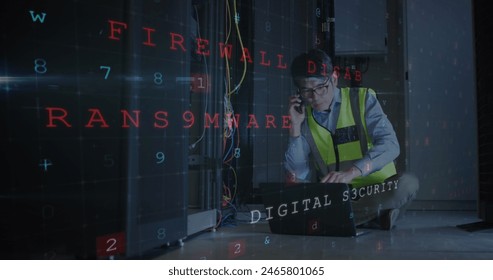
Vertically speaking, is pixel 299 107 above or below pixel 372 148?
above

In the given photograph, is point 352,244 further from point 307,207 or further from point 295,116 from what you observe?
point 295,116

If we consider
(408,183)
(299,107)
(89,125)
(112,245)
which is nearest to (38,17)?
(89,125)

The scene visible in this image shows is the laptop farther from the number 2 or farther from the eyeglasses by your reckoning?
the number 2

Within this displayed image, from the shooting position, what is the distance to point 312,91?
149cm

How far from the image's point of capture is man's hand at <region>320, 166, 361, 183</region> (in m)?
1.52

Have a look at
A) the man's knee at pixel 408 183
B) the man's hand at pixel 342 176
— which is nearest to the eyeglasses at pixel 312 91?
the man's hand at pixel 342 176

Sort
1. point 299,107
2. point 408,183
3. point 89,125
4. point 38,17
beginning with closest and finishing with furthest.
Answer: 1. point 38,17
2. point 89,125
3. point 299,107
4. point 408,183

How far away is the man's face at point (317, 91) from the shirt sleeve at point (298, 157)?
0.33ft

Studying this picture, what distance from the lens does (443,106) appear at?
69.8 inches

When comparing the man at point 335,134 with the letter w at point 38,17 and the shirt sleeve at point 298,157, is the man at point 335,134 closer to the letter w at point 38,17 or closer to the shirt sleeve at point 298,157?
the shirt sleeve at point 298,157

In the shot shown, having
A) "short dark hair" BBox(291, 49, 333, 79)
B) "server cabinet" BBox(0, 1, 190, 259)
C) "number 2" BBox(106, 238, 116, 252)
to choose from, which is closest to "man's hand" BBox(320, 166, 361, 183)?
"short dark hair" BBox(291, 49, 333, 79)

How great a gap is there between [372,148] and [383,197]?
19cm
